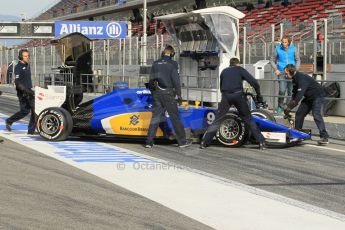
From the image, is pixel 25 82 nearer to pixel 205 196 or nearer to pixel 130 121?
pixel 130 121

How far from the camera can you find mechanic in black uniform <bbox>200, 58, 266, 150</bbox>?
33.9 ft

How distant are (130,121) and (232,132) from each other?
1.83 m

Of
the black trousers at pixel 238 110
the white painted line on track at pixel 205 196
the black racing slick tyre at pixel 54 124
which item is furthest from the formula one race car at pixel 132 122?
the white painted line on track at pixel 205 196

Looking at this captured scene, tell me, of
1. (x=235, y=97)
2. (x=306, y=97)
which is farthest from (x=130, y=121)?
(x=306, y=97)

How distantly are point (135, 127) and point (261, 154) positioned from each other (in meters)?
2.39

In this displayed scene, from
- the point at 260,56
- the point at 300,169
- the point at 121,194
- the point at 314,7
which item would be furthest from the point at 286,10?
the point at 121,194

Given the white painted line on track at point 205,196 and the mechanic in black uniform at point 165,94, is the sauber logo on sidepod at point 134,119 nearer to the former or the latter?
the mechanic in black uniform at point 165,94

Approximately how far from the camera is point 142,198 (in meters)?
6.57

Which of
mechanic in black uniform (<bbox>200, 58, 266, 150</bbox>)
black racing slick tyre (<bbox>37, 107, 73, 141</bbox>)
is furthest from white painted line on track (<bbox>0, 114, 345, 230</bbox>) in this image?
mechanic in black uniform (<bbox>200, 58, 266, 150</bbox>)

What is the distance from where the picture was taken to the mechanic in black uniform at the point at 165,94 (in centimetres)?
1055

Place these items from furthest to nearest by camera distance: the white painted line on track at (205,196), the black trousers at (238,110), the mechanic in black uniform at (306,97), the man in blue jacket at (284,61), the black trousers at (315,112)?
the man in blue jacket at (284,61)
the black trousers at (315,112)
the mechanic in black uniform at (306,97)
the black trousers at (238,110)
the white painted line on track at (205,196)

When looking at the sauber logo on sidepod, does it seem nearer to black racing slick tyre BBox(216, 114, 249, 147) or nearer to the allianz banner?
black racing slick tyre BBox(216, 114, 249, 147)

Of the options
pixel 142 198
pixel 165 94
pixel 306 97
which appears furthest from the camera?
pixel 306 97

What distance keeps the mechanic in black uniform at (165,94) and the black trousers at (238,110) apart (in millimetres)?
465
